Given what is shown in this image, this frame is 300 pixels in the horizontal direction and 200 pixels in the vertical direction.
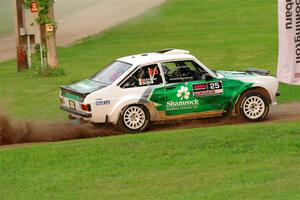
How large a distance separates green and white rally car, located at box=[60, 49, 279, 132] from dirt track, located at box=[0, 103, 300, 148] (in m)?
0.27

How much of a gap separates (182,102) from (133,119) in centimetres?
100

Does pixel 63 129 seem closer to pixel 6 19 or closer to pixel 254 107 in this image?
pixel 254 107

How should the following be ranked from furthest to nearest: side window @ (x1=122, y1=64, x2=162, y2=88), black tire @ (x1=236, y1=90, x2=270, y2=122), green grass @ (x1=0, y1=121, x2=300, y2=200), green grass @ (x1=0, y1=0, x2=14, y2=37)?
green grass @ (x1=0, y1=0, x2=14, y2=37) → black tire @ (x1=236, y1=90, x2=270, y2=122) → side window @ (x1=122, y1=64, x2=162, y2=88) → green grass @ (x1=0, y1=121, x2=300, y2=200)

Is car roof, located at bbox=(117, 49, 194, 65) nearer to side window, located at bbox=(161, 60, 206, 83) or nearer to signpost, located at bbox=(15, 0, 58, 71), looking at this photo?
side window, located at bbox=(161, 60, 206, 83)

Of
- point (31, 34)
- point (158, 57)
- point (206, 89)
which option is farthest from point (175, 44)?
point (206, 89)

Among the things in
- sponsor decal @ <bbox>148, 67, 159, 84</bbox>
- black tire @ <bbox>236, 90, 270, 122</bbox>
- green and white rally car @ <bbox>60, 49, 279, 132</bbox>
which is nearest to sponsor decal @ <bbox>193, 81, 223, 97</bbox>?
green and white rally car @ <bbox>60, 49, 279, 132</bbox>

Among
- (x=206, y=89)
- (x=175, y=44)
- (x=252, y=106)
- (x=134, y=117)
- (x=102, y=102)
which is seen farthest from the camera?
(x=175, y=44)

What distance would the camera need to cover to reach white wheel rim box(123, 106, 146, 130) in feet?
52.3

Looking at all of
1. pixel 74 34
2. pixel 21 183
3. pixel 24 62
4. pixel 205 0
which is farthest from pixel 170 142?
pixel 205 0

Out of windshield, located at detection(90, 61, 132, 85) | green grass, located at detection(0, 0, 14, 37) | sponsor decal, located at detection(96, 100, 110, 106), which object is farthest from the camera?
green grass, located at detection(0, 0, 14, 37)

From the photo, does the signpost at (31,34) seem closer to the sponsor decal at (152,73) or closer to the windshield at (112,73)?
the windshield at (112,73)

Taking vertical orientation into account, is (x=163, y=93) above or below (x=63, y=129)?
above

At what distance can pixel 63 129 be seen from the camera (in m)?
16.4

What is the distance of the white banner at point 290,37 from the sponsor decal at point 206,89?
1.29 meters
